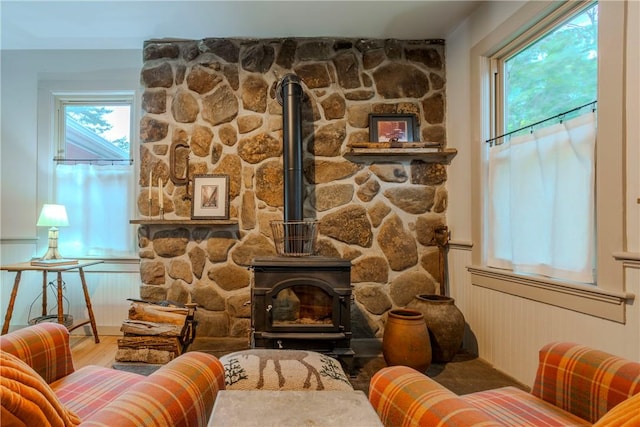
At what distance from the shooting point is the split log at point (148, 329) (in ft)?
8.06

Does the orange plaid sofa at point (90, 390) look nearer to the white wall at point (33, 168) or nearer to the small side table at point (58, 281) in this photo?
the small side table at point (58, 281)

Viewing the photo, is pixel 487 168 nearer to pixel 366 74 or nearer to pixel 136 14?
pixel 366 74

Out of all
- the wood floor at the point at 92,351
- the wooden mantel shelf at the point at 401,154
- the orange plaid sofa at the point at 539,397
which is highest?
the wooden mantel shelf at the point at 401,154

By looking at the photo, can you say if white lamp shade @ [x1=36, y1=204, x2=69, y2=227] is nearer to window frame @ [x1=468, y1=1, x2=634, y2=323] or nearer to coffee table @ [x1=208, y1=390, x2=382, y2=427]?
coffee table @ [x1=208, y1=390, x2=382, y2=427]

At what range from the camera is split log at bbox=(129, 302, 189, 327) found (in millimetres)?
2562

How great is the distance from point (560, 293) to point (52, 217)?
365cm

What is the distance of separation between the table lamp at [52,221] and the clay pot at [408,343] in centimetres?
278

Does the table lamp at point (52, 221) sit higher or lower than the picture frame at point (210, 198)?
→ lower

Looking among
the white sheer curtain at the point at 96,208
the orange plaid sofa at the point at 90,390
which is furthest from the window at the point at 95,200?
the orange plaid sofa at the point at 90,390

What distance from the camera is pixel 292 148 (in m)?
2.66

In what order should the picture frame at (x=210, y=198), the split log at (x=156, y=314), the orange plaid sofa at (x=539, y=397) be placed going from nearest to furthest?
1. the orange plaid sofa at (x=539, y=397)
2. the split log at (x=156, y=314)
3. the picture frame at (x=210, y=198)

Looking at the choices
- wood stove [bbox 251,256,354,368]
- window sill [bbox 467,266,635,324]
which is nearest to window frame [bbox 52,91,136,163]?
wood stove [bbox 251,256,354,368]

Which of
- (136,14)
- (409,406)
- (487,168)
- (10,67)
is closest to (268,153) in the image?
(136,14)

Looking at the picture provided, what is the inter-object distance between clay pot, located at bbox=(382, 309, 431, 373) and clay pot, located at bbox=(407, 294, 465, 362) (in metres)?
0.17
